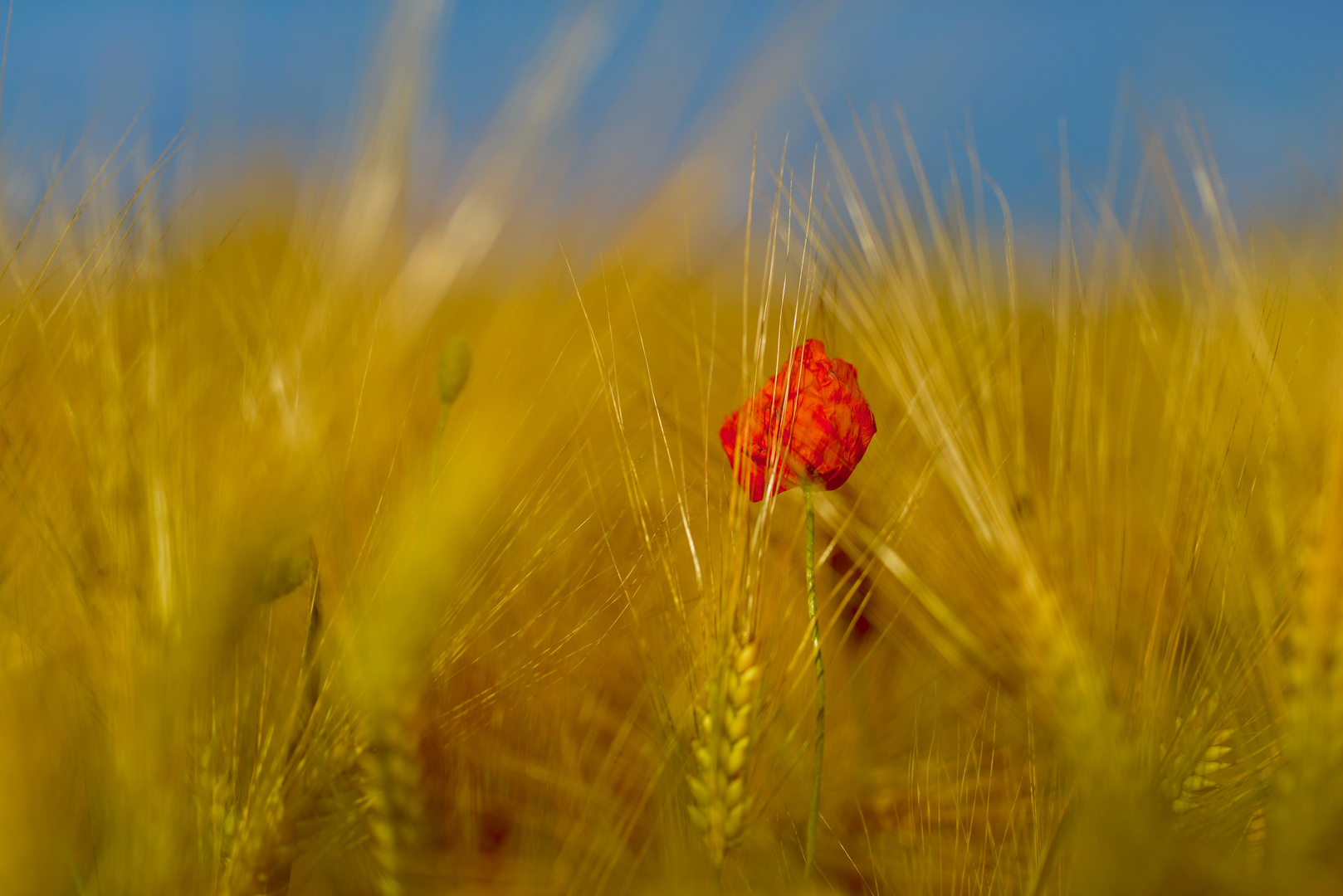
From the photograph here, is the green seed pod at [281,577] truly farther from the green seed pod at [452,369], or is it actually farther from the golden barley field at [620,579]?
the green seed pod at [452,369]

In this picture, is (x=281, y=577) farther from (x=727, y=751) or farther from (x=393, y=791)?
(x=727, y=751)

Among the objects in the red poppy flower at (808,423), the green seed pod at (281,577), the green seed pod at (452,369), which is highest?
the green seed pod at (452,369)

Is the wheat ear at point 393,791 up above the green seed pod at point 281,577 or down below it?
below

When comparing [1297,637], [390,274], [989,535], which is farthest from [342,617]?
[1297,637]

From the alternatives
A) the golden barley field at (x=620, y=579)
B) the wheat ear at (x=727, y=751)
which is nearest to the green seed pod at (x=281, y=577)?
the golden barley field at (x=620, y=579)

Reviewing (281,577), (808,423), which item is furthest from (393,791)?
(808,423)

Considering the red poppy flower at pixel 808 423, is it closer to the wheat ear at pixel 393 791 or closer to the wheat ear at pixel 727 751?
the wheat ear at pixel 727 751

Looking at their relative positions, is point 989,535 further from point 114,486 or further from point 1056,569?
point 114,486

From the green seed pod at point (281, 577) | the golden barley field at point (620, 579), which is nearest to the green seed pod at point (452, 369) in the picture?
the golden barley field at point (620, 579)

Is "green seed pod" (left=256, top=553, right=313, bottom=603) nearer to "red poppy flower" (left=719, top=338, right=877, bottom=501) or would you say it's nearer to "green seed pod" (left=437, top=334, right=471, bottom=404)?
"green seed pod" (left=437, top=334, right=471, bottom=404)
